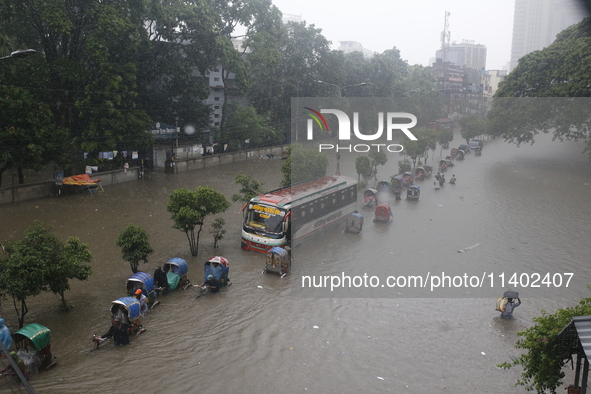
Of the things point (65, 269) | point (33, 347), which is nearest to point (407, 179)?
point (65, 269)

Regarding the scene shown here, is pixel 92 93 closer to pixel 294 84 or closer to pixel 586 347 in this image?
pixel 294 84

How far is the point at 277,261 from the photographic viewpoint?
13.4 metres

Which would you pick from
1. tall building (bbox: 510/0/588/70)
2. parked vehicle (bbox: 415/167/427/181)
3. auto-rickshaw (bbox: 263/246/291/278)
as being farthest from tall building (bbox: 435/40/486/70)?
auto-rickshaw (bbox: 263/246/291/278)

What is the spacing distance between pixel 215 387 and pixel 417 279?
7.80 meters

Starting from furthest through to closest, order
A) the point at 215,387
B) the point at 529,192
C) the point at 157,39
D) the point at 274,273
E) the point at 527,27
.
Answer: the point at 527,27, the point at 157,39, the point at 529,192, the point at 274,273, the point at 215,387

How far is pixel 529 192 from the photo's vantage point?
86.0 feet

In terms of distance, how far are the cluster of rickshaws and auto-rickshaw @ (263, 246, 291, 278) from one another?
139cm

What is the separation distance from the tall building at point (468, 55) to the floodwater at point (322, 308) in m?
70.6

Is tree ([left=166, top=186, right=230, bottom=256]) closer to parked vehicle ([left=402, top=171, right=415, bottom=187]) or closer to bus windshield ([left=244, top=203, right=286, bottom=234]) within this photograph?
bus windshield ([left=244, top=203, right=286, bottom=234])

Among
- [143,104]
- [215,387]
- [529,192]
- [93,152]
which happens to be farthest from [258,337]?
[143,104]

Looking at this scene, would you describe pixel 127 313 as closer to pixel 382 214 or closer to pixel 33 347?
pixel 33 347

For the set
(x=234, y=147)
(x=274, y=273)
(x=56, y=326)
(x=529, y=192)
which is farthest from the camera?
(x=234, y=147)

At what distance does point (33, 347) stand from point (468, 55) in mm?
103151

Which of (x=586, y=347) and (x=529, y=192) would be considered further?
(x=529, y=192)
